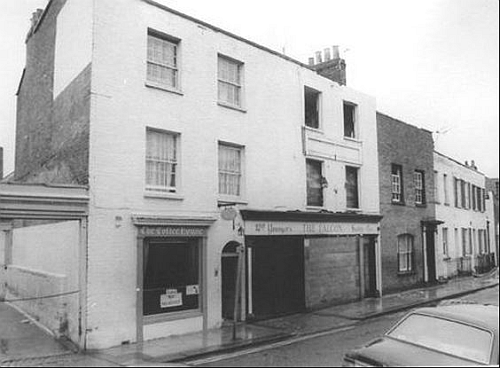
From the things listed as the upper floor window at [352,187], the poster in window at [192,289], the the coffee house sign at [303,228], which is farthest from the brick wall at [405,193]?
the poster in window at [192,289]

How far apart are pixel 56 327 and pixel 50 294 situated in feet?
4.00

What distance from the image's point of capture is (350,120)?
20.9 m

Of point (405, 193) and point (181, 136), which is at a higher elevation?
point (181, 136)

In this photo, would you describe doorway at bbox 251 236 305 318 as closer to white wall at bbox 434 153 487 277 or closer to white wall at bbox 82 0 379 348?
white wall at bbox 82 0 379 348

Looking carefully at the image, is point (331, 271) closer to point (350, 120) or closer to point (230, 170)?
point (230, 170)

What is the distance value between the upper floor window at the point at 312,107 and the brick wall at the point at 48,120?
8.66m

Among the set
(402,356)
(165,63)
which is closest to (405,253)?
(165,63)

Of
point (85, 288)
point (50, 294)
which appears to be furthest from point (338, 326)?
point (50, 294)

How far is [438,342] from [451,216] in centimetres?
2320

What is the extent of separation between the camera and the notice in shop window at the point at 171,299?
13298 millimetres

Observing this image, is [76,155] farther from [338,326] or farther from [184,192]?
[338,326]

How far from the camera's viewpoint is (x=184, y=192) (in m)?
14.0

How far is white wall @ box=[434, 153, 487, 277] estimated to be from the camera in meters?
26.6

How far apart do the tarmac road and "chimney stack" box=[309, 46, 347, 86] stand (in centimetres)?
1094
